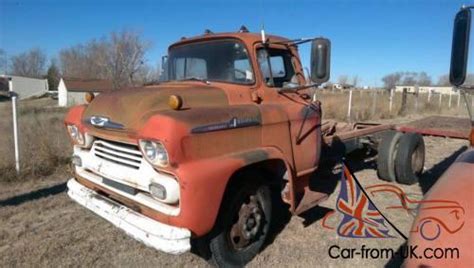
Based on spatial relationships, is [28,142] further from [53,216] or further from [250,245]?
[250,245]

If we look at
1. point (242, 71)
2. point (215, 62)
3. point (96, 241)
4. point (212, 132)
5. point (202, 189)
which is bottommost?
point (96, 241)

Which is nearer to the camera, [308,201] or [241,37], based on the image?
[241,37]

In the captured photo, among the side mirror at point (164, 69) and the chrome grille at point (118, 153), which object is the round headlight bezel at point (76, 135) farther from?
the side mirror at point (164, 69)

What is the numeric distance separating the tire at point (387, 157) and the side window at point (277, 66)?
3.09m

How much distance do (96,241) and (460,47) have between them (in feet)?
13.5

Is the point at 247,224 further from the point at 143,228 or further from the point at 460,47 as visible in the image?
the point at 460,47

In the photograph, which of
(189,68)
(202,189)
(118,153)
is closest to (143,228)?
(202,189)

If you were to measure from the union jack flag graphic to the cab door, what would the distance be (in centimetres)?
84

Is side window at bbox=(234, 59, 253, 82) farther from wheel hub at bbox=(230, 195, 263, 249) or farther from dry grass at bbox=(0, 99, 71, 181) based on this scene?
dry grass at bbox=(0, 99, 71, 181)

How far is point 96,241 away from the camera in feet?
14.3

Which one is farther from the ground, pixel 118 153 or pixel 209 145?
pixel 209 145

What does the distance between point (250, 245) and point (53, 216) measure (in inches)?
115

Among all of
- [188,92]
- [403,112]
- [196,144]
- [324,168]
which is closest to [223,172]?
[196,144]

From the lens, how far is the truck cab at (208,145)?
119 inches
